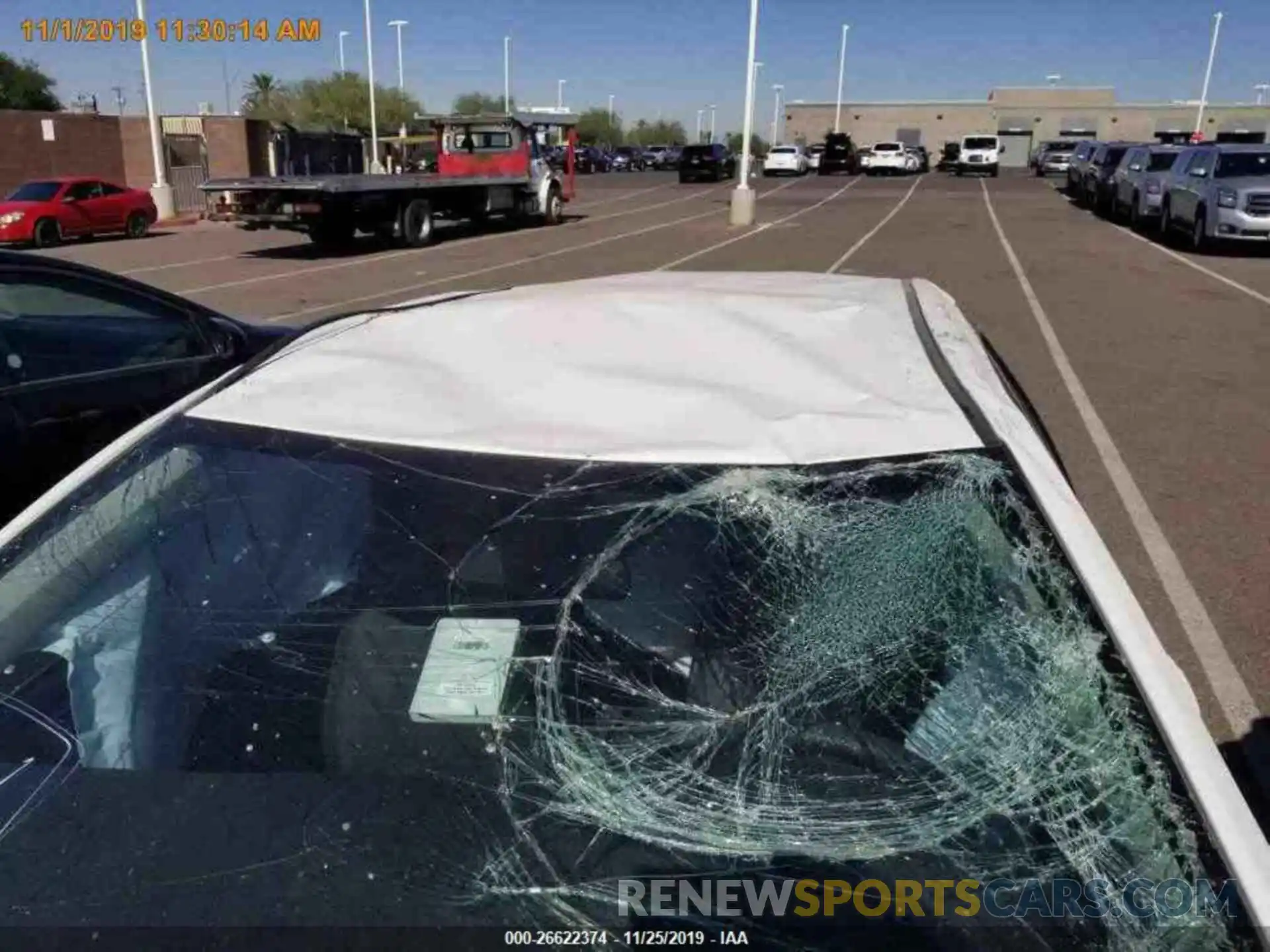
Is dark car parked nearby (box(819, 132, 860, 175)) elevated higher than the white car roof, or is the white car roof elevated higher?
dark car parked nearby (box(819, 132, 860, 175))

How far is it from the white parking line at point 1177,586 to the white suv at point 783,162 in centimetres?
4662

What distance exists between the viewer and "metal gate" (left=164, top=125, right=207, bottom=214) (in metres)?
30.4

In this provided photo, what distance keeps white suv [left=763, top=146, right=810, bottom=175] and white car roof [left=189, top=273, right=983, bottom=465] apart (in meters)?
52.9

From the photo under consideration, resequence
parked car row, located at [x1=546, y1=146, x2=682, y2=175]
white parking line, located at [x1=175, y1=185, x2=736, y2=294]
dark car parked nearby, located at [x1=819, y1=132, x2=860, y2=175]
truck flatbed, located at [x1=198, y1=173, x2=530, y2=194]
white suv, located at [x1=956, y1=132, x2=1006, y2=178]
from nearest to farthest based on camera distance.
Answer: white parking line, located at [x1=175, y1=185, x2=736, y2=294]
truck flatbed, located at [x1=198, y1=173, x2=530, y2=194]
white suv, located at [x1=956, y1=132, x2=1006, y2=178]
dark car parked nearby, located at [x1=819, y1=132, x2=860, y2=175]
parked car row, located at [x1=546, y1=146, x2=682, y2=175]

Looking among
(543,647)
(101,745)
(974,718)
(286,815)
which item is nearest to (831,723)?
(974,718)

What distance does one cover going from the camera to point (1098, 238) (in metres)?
21.9

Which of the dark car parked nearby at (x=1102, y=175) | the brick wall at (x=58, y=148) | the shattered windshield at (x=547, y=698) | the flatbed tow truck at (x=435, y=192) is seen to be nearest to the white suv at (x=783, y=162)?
the dark car parked nearby at (x=1102, y=175)

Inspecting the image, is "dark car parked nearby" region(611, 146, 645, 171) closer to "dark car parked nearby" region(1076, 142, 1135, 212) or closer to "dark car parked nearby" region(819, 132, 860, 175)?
"dark car parked nearby" region(819, 132, 860, 175)

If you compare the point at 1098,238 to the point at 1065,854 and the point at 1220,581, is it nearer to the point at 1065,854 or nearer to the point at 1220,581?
the point at 1220,581

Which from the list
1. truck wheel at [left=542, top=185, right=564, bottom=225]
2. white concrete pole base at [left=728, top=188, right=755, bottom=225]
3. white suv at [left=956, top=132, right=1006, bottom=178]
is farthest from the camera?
white suv at [left=956, top=132, right=1006, bottom=178]

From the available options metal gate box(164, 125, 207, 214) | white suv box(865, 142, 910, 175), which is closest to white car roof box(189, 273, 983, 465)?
metal gate box(164, 125, 207, 214)

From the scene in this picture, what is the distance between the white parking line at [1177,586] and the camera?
3625 millimetres

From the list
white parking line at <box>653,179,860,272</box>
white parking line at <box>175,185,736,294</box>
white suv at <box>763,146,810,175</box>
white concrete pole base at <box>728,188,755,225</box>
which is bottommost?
white parking line at <box>175,185,736,294</box>

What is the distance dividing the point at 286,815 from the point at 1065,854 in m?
1.05
